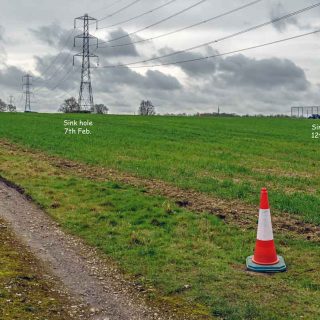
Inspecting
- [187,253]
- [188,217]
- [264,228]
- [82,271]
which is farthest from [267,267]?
[188,217]

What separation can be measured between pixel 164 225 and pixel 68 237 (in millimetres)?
2001

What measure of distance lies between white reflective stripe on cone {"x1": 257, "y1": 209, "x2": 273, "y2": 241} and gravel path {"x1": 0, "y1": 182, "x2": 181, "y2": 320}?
2334mm

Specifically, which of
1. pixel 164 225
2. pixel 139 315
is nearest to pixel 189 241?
pixel 164 225

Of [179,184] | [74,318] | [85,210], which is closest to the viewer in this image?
[74,318]

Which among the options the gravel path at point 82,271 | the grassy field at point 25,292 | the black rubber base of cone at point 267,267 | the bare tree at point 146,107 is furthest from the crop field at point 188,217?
the bare tree at point 146,107

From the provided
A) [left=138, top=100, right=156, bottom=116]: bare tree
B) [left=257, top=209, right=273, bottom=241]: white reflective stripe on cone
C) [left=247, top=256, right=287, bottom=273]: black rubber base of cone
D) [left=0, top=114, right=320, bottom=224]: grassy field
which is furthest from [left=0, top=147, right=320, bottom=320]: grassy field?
[left=138, top=100, right=156, bottom=116]: bare tree

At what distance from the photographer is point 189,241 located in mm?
9625

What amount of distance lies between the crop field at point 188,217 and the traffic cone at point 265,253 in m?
0.20

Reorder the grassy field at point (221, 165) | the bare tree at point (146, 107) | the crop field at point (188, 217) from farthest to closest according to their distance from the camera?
the bare tree at point (146, 107) < the grassy field at point (221, 165) < the crop field at point (188, 217)

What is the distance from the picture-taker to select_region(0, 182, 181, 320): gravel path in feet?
21.7

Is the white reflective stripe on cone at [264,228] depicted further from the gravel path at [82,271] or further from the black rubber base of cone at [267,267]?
the gravel path at [82,271]

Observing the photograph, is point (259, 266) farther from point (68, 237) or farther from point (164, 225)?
point (68, 237)

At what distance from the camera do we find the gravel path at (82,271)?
6617 millimetres

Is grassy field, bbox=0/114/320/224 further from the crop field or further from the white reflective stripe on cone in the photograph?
the white reflective stripe on cone
